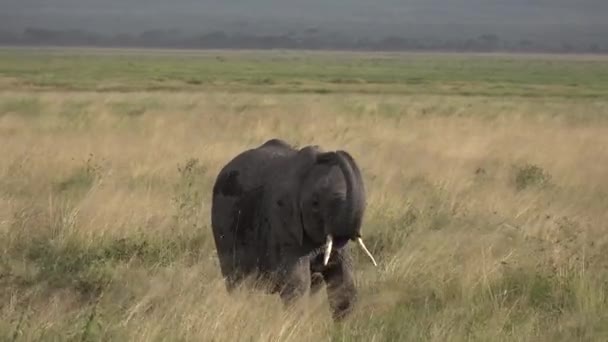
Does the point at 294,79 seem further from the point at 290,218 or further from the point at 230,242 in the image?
the point at 290,218

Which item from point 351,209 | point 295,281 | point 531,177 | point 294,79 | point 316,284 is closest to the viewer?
point 351,209

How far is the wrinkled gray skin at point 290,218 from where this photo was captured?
528 centimetres

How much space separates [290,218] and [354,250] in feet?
7.71

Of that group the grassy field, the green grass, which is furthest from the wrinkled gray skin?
the green grass

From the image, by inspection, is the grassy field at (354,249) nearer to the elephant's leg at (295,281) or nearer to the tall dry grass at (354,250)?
the tall dry grass at (354,250)

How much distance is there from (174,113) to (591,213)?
14.6 m

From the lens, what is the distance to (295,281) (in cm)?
569

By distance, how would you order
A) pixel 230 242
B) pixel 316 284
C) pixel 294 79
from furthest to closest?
pixel 294 79 < pixel 230 242 < pixel 316 284

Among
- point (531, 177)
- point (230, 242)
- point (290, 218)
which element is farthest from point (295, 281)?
point (531, 177)

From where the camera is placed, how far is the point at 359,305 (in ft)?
21.3

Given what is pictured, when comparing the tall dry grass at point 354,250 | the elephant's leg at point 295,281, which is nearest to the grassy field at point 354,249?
the tall dry grass at point 354,250

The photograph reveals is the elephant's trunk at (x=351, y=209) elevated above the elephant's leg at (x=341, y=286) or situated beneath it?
elevated above

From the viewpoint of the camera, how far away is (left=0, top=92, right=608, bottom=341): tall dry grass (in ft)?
18.9

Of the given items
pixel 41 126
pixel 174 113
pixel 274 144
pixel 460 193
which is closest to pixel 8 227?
pixel 274 144
